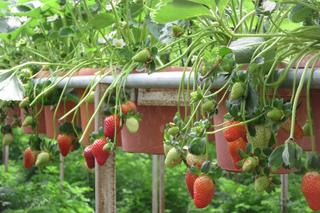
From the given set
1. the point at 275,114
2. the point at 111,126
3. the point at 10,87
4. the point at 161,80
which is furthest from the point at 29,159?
the point at 275,114

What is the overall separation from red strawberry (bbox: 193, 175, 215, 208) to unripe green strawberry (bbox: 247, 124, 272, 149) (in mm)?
59

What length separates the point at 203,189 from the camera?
624mm

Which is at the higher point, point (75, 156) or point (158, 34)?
point (158, 34)

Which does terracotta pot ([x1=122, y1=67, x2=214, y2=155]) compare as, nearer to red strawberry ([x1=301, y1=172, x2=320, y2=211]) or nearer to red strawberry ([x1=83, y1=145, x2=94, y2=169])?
red strawberry ([x1=83, y1=145, x2=94, y2=169])

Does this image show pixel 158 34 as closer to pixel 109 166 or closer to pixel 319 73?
pixel 109 166

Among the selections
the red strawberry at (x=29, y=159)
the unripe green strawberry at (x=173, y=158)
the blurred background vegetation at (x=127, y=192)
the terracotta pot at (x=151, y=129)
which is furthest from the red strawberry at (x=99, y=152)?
the blurred background vegetation at (x=127, y=192)

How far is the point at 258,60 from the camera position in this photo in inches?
24.3

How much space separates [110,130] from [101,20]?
30 centimetres

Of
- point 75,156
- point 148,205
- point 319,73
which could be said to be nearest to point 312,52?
point 319,73

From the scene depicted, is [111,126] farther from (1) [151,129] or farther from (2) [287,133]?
(2) [287,133]

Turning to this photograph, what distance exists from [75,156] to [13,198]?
5.55 feet

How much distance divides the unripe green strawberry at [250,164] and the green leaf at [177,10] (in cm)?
19

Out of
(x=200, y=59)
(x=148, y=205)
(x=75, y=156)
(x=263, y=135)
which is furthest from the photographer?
(x=75, y=156)

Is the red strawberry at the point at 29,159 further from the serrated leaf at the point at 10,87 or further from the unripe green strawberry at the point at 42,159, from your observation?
the serrated leaf at the point at 10,87
